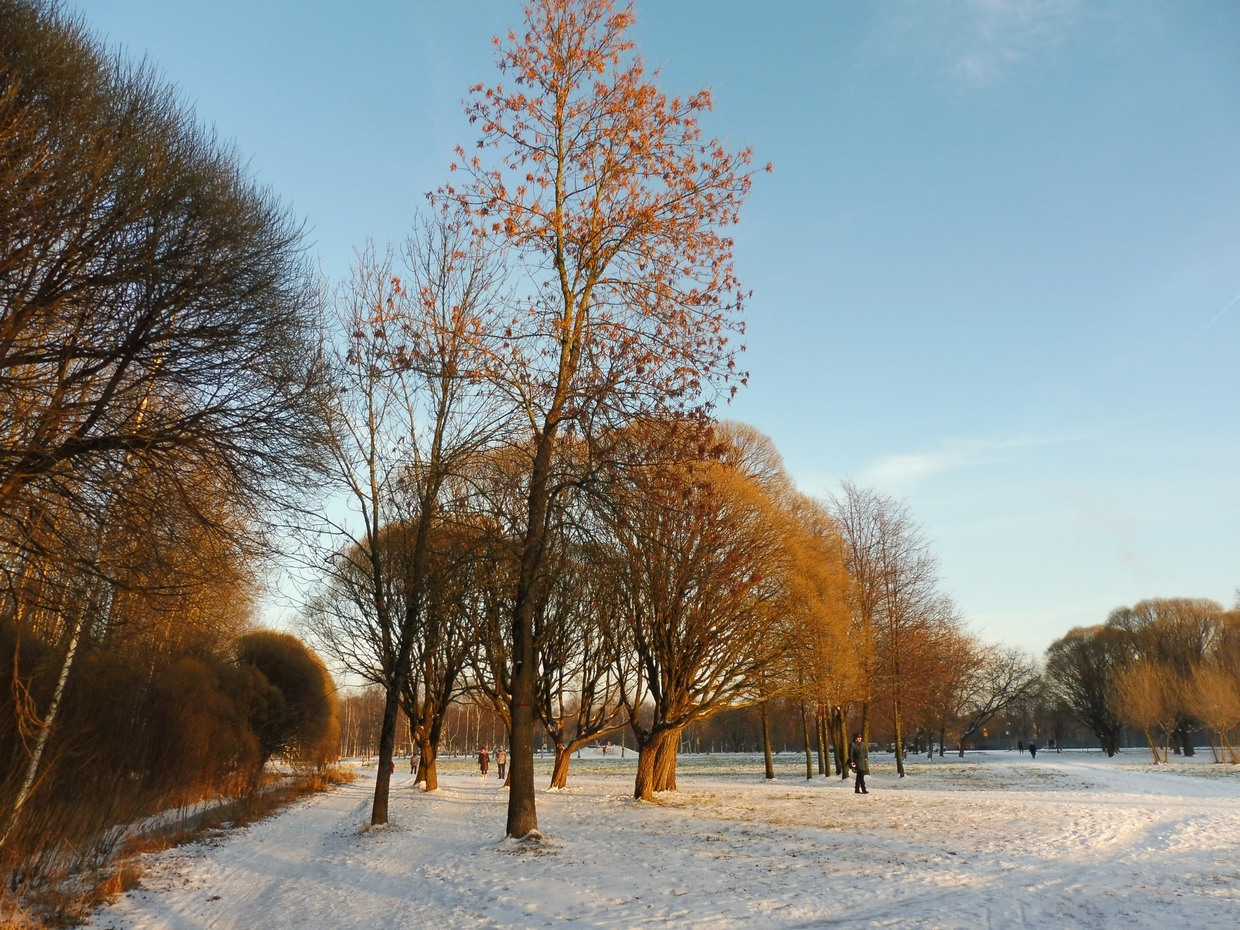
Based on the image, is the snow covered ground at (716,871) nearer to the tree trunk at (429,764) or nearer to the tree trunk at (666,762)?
the tree trunk at (666,762)

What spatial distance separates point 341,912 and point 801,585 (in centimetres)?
1659

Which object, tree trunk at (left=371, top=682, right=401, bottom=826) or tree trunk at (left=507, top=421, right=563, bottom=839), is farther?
tree trunk at (left=371, top=682, right=401, bottom=826)

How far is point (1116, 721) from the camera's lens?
232 feet

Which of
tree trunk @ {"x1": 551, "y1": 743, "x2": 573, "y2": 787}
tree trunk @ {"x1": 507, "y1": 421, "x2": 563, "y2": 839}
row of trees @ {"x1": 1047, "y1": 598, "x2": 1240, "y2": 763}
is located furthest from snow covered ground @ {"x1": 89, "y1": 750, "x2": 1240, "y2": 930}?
row of trees @ {"x1": 1047, "y1": 598, "x2": 1240, "y2": 763}

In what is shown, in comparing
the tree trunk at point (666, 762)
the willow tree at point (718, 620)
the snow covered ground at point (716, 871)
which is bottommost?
the snow covered ground at point (716, 871)

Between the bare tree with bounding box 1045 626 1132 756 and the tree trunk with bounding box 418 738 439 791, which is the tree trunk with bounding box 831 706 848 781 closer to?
the tree trunk with bounding box 418 738 439 791

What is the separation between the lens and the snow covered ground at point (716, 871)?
28.5 ft

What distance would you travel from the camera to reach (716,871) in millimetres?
10945

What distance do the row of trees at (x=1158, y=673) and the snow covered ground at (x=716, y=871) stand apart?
1615 inches

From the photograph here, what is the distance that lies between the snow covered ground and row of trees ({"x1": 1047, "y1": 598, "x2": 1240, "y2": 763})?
135 feet

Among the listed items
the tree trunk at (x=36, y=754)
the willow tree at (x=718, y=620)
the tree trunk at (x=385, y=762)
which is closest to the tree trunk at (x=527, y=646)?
the tree trunk at (x=385, y=762)

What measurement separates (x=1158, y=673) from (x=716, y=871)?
2375 inches

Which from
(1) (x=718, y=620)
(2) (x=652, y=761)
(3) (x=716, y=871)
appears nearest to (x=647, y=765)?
(2) (x=652, y=761)

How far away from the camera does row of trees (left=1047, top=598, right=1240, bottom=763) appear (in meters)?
53.2
